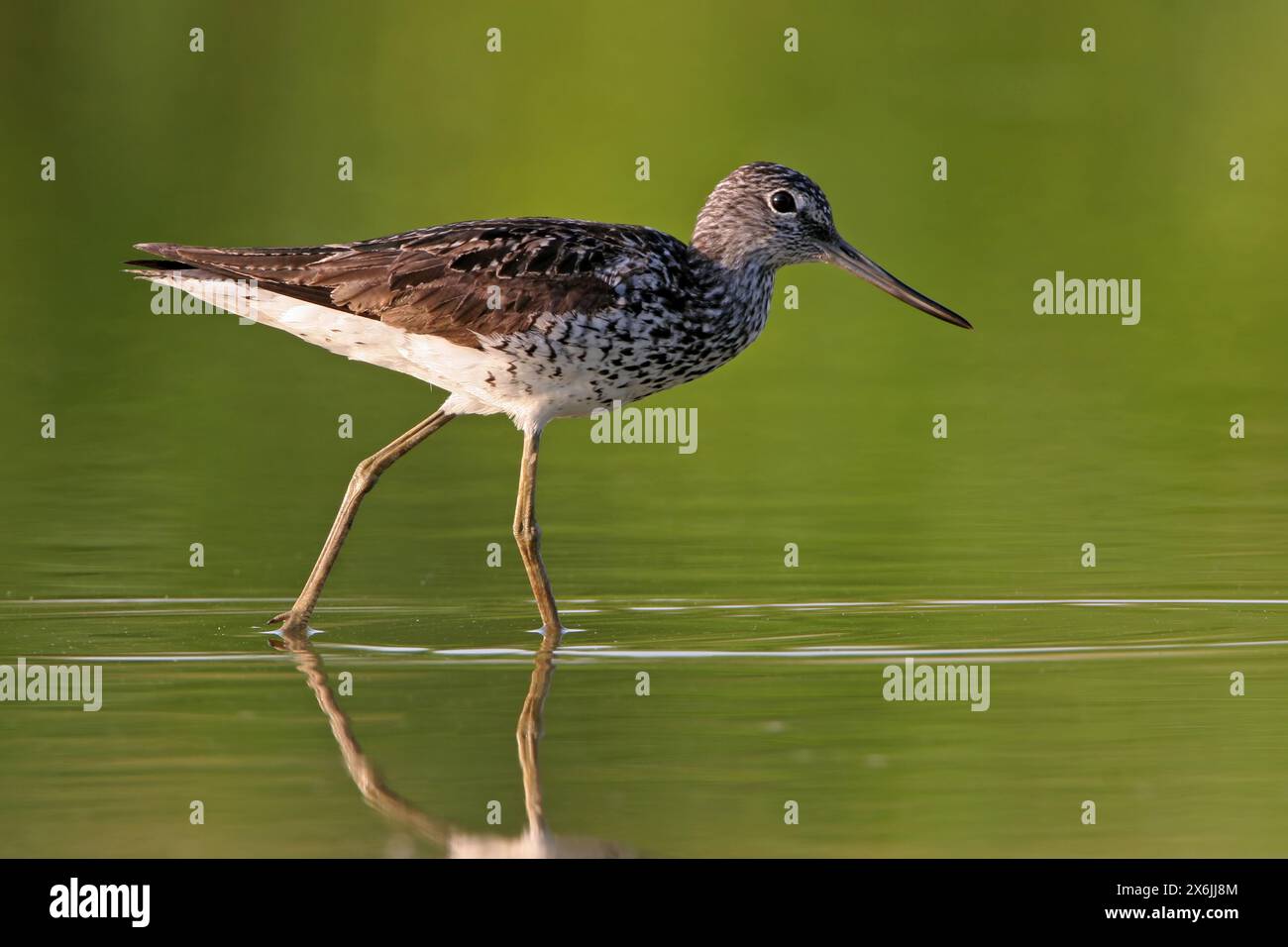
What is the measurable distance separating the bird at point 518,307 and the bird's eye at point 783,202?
0.02 meters

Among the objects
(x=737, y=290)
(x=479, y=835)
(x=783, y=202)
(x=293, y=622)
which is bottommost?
(x=479, y=835)

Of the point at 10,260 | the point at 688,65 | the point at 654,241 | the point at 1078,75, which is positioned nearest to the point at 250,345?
the point at 10,260

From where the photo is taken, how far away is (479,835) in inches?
338

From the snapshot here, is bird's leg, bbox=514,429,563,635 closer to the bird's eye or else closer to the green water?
the green water

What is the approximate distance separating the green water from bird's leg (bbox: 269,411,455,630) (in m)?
0.21

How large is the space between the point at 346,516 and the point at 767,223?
9.69 ft

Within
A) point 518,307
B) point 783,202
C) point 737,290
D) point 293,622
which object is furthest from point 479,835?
point 783,202

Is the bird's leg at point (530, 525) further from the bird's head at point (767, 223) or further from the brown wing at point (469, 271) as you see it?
the bird's head at point (767, 223)

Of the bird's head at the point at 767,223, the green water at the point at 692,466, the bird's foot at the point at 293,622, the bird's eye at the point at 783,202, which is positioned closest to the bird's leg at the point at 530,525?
the green water at the point at 692,466

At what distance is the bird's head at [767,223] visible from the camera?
541 inches

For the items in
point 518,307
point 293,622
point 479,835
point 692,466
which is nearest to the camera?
point 479,835

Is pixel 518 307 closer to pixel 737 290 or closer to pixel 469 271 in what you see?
pixel 469 271

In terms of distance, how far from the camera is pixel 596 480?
18094 millimetres

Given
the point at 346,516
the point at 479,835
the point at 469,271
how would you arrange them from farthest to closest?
the point at 346,516, the point at 469,271, the point at 479,835
